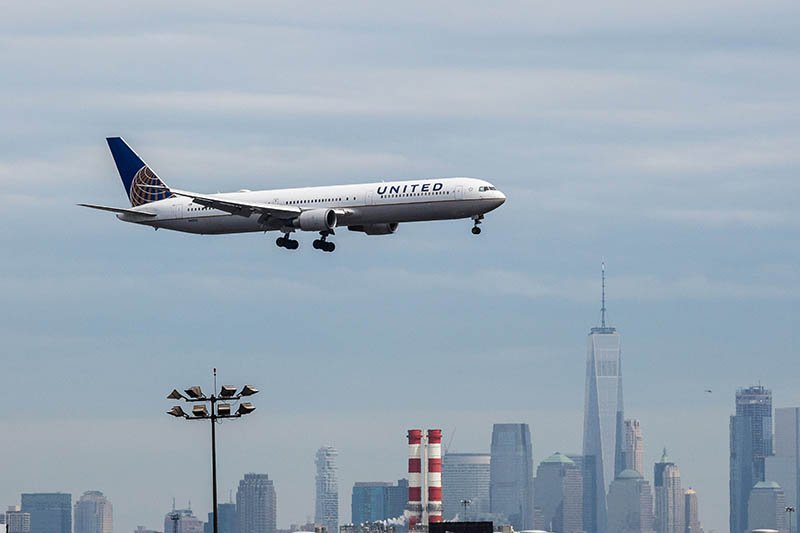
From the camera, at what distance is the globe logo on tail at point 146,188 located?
16912 cm

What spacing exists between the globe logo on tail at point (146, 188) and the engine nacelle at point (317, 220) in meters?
18.1

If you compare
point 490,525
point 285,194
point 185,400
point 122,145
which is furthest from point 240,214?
point 185,400

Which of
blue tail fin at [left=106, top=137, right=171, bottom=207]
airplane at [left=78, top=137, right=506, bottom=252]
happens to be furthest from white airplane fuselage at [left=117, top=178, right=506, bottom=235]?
blue tail fin at [left=106, top=137, right=171, bottom=207]

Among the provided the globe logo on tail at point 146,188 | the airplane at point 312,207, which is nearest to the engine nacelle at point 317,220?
the airplane at point 312,207

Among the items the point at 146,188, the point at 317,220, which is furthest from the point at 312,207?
the point at 146,188

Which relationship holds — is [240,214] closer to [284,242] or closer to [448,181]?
[284,242]

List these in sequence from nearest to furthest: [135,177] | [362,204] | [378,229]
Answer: [362,204] < [378,229] < [135,177]

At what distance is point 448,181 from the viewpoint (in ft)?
490

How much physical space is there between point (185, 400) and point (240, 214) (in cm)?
6080

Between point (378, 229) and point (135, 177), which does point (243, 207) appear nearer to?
point (378, 229)

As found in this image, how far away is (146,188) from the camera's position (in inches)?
6742

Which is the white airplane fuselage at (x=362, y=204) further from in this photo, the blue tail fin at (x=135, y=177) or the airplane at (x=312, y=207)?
the blue tail fin at (x=135, y=177)

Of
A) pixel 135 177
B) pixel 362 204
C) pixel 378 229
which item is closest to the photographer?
pixel 362 204

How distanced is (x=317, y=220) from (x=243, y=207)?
7332 mm
